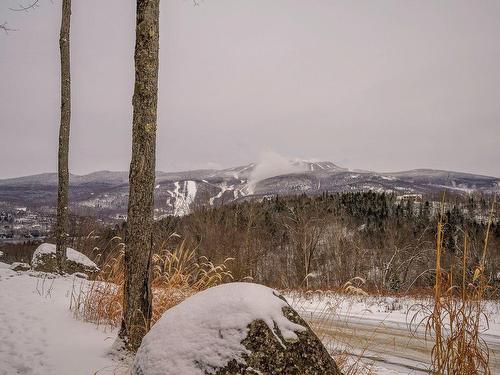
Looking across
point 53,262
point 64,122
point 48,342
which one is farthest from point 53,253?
point 48,342

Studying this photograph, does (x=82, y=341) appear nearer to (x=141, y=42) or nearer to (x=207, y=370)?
(x=207, y=370)

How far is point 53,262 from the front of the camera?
9094mm

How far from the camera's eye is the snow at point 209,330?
1633 millimetres

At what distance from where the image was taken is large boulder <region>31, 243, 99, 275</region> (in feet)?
29.6

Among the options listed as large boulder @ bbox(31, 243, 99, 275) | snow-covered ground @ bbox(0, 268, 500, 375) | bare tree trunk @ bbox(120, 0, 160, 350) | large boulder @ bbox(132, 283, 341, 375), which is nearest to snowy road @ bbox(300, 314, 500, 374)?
snow-covered ground @ bbox(0, 268, 500, 375)

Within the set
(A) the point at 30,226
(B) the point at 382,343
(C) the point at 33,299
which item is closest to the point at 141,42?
(C) the point at 33,299

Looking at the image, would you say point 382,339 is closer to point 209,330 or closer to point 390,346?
point 390,346

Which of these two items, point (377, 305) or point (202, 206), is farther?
point (202, 206)

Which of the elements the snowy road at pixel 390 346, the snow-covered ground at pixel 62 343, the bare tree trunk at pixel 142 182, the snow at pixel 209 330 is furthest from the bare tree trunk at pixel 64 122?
the snow at pixel 209 330

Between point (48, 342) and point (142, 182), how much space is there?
A: 1.46 meters

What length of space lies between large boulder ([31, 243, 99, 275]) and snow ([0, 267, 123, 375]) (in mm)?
4987

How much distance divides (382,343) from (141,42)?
579cm

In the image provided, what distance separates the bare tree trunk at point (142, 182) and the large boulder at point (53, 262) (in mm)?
6786

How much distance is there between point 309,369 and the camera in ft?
5.62
